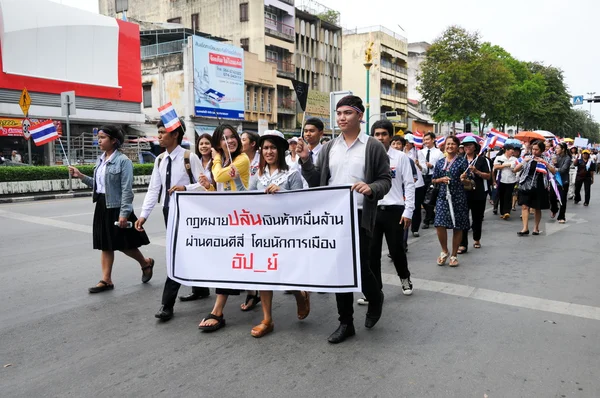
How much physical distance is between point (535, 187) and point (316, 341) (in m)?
6.94

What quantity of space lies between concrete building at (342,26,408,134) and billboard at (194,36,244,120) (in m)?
22.0

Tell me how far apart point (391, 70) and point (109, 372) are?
58.4 m

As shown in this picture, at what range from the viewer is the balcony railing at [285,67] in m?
42.9

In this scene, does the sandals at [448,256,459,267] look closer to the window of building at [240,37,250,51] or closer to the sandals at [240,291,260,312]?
the sandals at [240,291,260,312]

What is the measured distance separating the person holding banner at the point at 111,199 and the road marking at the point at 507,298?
9.99ft

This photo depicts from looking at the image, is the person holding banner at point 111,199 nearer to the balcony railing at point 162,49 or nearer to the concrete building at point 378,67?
the balcony railing at point 162,49

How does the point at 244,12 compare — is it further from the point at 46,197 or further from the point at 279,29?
the point at 46,197

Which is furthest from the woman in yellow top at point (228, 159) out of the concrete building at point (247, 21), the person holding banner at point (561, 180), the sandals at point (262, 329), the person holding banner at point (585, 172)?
the concrete building at point (247, 21)

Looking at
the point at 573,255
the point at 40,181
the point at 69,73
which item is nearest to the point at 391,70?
the point at 69,73

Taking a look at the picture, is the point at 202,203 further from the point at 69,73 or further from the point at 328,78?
the point at 328,78

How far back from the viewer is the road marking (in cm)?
482

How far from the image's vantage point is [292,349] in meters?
3.89

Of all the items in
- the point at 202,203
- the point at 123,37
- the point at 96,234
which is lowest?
the point at 96,234

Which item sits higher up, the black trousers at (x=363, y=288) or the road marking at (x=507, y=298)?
the black trousers at (x=363, y=288)
